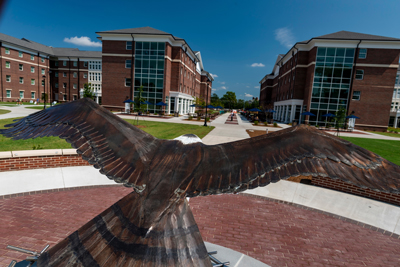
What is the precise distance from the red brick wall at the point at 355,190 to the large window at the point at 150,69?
3449 cm

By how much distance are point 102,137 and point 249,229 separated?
418cm

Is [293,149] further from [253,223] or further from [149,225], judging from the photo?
[253,223]

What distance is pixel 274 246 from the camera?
15.7 ft

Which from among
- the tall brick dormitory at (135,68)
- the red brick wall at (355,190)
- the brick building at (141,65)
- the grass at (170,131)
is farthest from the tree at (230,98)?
the red brick wall at (355,190)

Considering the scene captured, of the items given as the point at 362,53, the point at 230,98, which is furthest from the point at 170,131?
the point at 230,98

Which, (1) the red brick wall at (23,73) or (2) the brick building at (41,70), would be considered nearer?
(1) the red brick wall at (23,73)

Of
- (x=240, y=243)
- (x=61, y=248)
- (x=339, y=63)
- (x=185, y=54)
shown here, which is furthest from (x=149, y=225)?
(x=185, y=54)

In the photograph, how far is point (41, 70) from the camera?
188ft

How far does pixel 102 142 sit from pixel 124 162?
0.39 metres

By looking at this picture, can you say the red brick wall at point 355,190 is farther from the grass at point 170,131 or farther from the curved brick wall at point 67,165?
the grass at point 170,131

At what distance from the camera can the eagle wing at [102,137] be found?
2.26 meters

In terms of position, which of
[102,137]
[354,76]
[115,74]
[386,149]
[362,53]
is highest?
[362,53]

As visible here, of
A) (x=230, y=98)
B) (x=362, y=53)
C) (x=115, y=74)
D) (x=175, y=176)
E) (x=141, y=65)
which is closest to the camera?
(x=175, y=176)

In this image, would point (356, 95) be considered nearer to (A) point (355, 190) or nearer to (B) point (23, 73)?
(A) point (355, 190)
